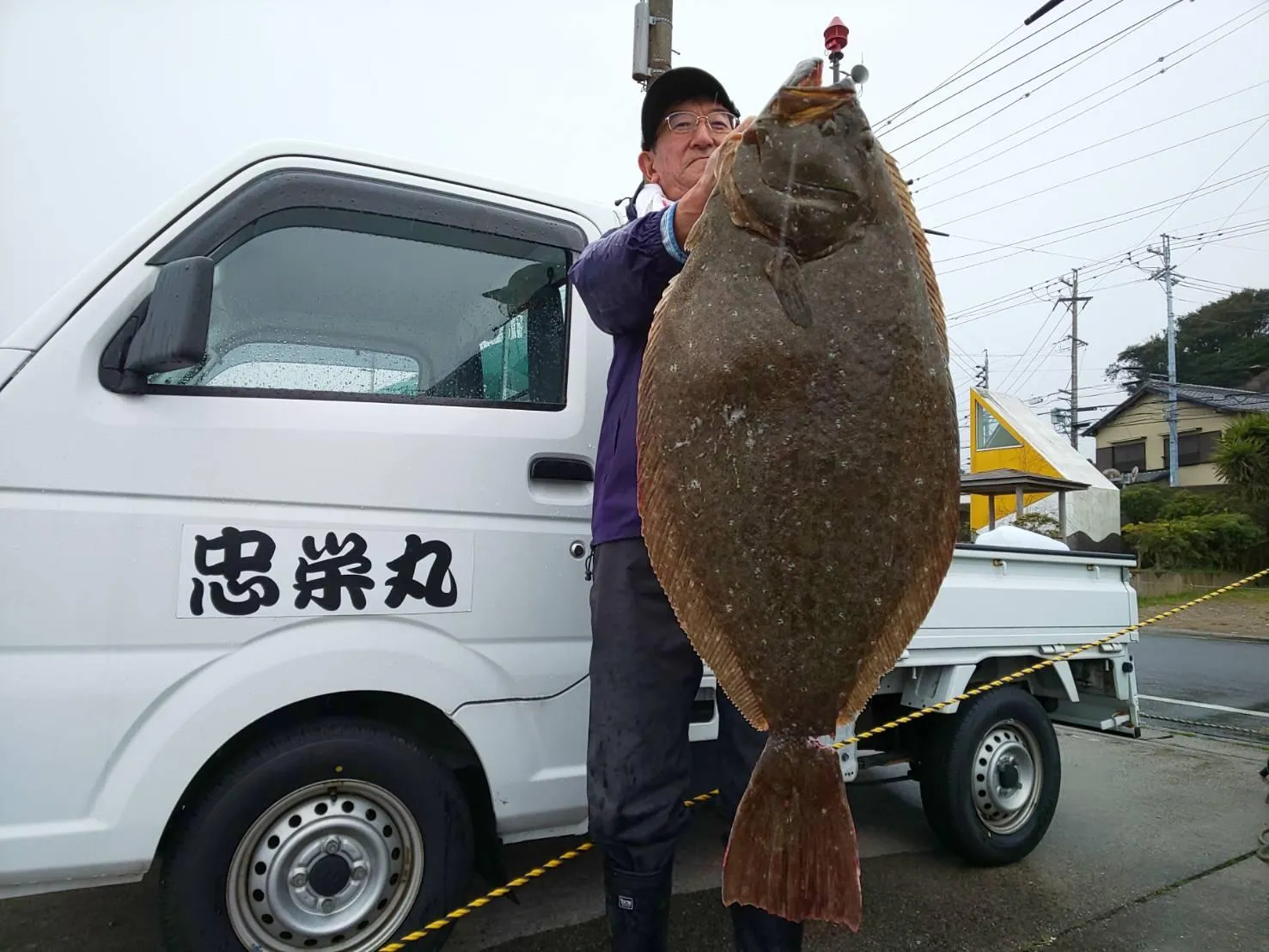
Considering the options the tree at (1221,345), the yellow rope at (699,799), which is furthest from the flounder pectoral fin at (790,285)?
the tree at (1221,345)

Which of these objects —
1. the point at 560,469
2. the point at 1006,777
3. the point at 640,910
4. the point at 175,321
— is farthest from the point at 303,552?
the point at 1006,777

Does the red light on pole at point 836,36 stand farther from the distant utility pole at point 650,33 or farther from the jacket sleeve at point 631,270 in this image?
the distant utility pole at point 650,33

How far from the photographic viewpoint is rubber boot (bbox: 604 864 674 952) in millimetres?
1889

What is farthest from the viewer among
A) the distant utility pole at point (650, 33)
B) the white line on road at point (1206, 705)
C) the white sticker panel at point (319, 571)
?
the white line on road at point (1206, 705)

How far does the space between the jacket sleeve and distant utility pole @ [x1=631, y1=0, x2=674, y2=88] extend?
5926mm

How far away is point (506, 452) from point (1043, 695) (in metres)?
2.99

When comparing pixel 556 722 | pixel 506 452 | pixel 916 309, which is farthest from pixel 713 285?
pixel 556 722

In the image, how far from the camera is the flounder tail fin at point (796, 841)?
1.49 metres

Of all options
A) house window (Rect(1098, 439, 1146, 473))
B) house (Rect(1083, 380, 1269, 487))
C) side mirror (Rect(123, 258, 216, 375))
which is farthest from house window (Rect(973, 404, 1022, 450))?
house window (Rect(1098, 439, 1146, 473))

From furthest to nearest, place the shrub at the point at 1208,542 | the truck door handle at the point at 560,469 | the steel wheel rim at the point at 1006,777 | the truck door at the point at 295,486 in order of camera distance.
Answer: the shrub at the point at 1208,542, the steel wheel rim at the point at 1006,777, the truck door handle at the point at 560,469, the truck door at the point at 295,486

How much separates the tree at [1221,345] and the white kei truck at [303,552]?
51.1 meters

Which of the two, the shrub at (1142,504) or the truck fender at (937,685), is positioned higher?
the shrub at (1142,504)

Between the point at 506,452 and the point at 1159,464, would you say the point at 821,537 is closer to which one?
the point at 506,452

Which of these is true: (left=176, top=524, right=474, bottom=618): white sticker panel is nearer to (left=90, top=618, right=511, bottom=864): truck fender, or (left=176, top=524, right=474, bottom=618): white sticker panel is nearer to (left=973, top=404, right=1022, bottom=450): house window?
(left=90, top=618, right=511, bottom=864): truck fender
